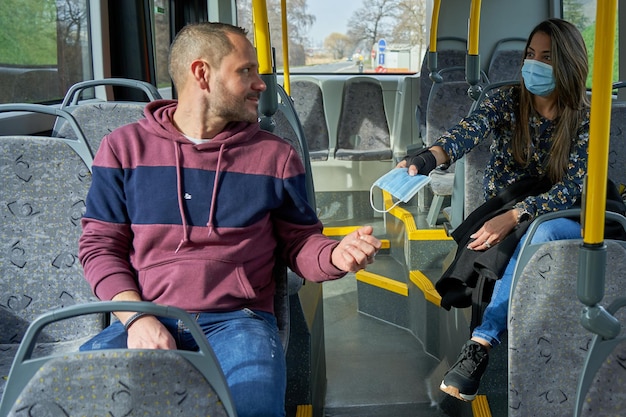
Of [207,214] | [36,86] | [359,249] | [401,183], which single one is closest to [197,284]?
[207,214]

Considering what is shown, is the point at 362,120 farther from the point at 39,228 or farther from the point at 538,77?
the point at 39,228

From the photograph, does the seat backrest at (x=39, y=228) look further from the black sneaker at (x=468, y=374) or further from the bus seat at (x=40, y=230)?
the black sneaker at (x=468, y=374)

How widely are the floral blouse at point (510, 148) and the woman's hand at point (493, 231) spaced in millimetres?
69

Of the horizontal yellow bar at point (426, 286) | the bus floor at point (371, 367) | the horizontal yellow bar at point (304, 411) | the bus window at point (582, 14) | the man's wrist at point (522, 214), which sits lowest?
the bus floor at point (371, 367)

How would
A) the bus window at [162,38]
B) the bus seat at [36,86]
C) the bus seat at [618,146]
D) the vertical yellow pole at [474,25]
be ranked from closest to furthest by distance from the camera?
the bus seat at [618,146] → the vertical yellow pole at [474,25] → the bus seat at [36,86] → the bus window at [162,38]

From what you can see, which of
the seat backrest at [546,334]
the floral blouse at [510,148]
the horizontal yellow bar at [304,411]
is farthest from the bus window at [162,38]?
the seat backrest at [546,334]

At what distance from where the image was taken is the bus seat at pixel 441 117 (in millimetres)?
4531

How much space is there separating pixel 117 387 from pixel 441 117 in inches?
152

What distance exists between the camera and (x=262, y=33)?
7.82 ft

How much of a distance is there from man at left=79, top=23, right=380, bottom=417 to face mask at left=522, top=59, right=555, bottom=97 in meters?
1.03

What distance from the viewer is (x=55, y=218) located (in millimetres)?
2174

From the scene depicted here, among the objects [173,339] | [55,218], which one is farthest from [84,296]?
[173,339]

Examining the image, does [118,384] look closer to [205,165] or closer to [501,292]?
[205,165]

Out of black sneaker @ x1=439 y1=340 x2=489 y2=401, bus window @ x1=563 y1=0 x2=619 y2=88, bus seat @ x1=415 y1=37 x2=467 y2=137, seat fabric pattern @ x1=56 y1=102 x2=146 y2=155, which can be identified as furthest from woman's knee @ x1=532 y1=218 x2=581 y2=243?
bus window @ x1=563 y1=0 x2=619 y2=88
